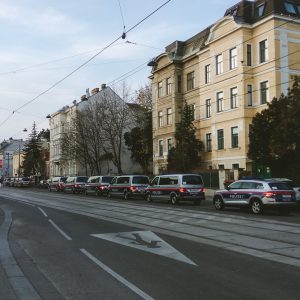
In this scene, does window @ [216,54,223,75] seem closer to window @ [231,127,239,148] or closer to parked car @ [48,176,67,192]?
window @ [231,127,239,148]

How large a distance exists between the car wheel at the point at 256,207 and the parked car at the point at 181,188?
288 inches

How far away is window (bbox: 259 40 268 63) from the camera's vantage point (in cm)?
3964

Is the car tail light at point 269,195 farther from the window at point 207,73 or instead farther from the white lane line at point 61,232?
the window at point 207,73

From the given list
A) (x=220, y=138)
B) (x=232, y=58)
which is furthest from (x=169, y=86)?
(x=232, y=58)

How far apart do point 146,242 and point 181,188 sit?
1729cm

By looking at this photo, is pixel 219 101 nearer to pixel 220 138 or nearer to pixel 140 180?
pixel 220 138

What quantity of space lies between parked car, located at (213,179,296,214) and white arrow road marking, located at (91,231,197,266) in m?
8.99

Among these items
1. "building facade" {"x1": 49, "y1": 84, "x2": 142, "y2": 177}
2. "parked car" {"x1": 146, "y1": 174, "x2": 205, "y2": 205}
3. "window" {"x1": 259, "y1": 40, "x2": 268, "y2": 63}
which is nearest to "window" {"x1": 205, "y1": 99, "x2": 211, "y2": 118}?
"window" {"x1": 259, "y1": 40, "x2": 268, "y2": 63}

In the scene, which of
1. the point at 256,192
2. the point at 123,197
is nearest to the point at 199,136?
the point at 123,197

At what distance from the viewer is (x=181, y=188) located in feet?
97.0

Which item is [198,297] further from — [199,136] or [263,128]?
[199,136]

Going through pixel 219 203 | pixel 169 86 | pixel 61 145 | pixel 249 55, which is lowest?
pixel 219 203

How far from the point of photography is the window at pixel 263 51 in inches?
1561

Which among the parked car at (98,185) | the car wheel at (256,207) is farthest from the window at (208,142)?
the car wheel at (256,207)
